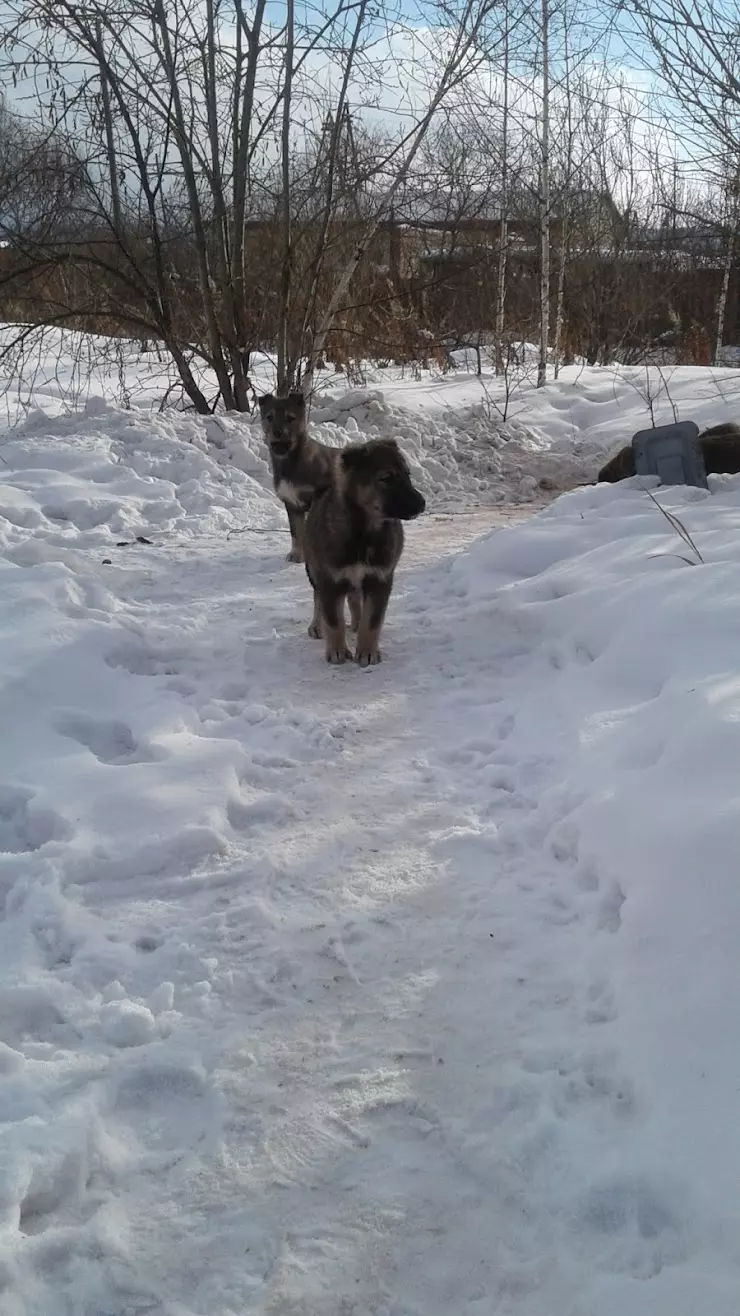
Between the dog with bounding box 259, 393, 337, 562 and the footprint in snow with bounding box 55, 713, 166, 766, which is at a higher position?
the dog with bounding box 259, 393, 337, 562

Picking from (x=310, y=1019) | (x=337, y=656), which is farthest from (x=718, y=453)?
(x=310, y=1019)

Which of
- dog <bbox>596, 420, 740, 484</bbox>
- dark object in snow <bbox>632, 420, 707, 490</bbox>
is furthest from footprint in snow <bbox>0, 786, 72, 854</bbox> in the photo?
dog <bbox>596, 420, 740, 484</bbox>

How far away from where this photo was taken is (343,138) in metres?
9.80

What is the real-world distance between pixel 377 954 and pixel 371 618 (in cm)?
252

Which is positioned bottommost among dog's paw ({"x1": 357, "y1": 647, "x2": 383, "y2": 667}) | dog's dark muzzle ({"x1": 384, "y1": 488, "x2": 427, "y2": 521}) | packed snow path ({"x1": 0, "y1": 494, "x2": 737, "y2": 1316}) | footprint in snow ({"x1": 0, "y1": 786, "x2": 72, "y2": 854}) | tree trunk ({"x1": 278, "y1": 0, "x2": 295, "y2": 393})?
packed snow path ({"x1": 0, "y1": 494, "x2": 737, "y2": 1316})

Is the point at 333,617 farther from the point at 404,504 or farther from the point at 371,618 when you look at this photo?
the point at 404,504

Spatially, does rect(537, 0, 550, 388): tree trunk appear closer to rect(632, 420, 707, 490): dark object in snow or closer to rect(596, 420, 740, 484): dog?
rect(596, 420, 740, 484): dog

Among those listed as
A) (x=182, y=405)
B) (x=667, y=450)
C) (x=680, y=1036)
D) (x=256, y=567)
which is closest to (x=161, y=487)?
(x=256, y=567)

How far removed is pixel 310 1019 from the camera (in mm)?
2344

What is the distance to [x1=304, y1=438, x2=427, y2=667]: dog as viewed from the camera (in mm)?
4723

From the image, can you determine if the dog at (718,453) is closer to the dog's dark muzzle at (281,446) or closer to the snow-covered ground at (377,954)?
the snow-covered ground at (377,954)

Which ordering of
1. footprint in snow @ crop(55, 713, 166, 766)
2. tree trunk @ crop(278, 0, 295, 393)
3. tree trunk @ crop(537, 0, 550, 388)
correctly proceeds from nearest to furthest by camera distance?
footprint in snow @ crop(55, 713, 166, 766) → tree trunk @ crop(278, 0, 295, 393) → tree trunk @ crop(537, 0, 550, 388)

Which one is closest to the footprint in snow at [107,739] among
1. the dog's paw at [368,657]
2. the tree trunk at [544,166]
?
the dog's paw at [368,657]

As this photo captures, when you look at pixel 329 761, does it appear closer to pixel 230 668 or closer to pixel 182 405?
pixel 230 668
